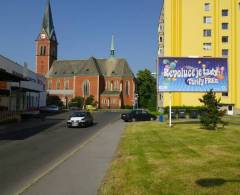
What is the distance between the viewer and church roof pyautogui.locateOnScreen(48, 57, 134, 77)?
115875 millimetres

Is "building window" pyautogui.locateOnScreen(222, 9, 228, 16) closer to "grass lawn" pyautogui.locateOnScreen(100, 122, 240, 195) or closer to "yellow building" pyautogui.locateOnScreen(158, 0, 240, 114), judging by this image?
"yellow building" pyautogui.locateOnScreen(158, 0, 240, 114)

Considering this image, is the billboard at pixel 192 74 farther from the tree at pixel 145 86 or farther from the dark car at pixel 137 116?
the tree at pixel 145 86

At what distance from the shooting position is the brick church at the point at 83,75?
367ft

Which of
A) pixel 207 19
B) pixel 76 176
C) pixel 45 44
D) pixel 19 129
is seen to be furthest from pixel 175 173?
pixel 45 44

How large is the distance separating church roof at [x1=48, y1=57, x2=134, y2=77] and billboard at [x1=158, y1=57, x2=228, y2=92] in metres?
80.0

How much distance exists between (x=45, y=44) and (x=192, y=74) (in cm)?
9418

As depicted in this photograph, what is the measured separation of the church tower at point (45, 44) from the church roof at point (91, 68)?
→ 2.65 meters

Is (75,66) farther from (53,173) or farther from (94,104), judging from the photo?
(53,173)

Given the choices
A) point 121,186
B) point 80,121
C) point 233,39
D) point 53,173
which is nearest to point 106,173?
point 53,173

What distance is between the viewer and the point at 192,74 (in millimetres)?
34375

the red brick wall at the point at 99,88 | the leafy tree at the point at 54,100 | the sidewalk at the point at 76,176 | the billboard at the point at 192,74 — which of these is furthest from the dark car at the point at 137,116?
the red brick wall at the point at 99,88

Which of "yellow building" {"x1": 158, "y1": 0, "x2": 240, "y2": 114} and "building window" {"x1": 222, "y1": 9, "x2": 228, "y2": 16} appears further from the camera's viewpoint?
"building window" {"x1": 222, "y1": 9, "x2": 228, "y2": 16}

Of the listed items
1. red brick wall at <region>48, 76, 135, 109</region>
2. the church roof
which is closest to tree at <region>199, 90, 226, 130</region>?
red brick wall at <region>48, 76, 135, 109</region>

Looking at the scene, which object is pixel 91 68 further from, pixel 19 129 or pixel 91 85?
pixel 19 129
